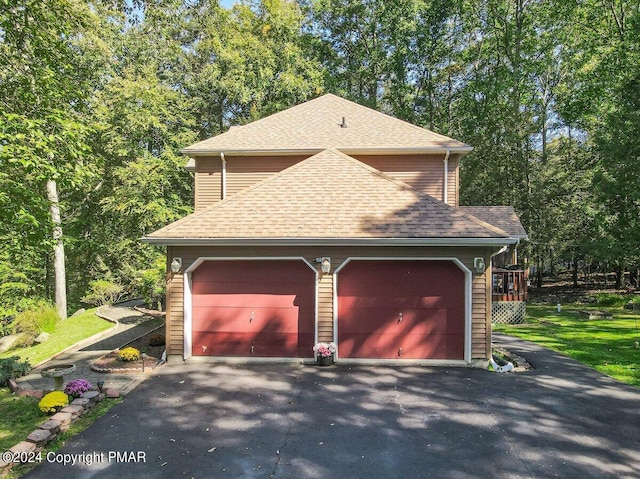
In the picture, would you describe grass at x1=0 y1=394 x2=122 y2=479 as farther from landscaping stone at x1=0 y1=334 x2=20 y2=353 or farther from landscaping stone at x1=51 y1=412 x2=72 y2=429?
landscaping stone at x1=0 y1=334 x2=20 y2=353

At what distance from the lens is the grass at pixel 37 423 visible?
4848 mm

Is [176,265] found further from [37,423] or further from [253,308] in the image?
[37,423]

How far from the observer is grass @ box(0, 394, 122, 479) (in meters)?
4.85

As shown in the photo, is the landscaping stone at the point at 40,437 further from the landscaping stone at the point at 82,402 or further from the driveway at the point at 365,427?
the landscaping stone at the point at 82,402

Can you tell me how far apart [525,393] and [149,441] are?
21.2 feet

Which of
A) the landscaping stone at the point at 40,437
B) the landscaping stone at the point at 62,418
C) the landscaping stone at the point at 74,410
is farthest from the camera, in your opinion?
the landscaping stone at the point at 74,410

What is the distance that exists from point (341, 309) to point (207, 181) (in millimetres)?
6862

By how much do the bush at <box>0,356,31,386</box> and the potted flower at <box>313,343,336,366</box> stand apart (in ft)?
21.6

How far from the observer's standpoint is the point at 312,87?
26.0m

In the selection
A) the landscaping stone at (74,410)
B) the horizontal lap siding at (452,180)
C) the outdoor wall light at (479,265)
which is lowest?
the landscaping stone at (74,410)

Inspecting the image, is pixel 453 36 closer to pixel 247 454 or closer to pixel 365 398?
pixel 365 398

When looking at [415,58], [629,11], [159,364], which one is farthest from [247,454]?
[629,11]

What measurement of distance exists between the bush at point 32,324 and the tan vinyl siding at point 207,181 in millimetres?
8523

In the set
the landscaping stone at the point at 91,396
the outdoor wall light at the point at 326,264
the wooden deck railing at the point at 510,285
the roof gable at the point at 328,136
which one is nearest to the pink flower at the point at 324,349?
the outdoor wall light at the point at 326,264
